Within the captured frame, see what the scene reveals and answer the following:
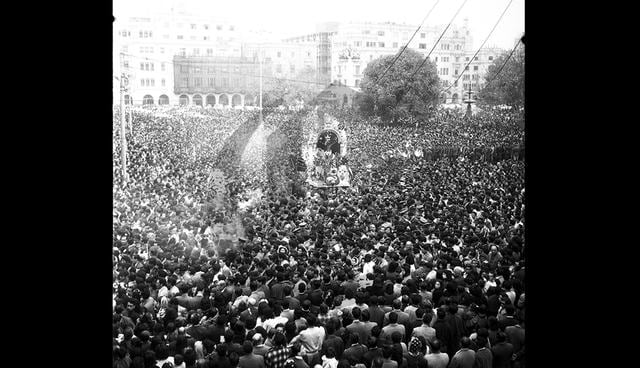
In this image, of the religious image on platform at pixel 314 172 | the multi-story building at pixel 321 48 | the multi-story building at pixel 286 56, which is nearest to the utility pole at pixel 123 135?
the religious image on platform at pixel 314 172

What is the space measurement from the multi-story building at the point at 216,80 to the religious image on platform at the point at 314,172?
0.6 inches

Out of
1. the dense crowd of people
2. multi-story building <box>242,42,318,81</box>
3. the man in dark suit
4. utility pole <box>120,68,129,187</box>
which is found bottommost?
the man in dark suit

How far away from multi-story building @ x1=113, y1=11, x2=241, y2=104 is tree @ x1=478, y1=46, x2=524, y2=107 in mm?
2976

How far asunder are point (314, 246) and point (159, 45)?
110 inches

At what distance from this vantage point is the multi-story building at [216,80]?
8.17m

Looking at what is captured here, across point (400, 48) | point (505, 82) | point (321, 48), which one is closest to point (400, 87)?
point (400, 48)

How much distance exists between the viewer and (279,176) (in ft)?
28.0

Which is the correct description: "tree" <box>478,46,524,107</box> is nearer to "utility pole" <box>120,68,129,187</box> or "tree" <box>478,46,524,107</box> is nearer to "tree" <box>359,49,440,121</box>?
"tree" <box>359,49,440,121</box>

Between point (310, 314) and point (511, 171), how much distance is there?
136 inches

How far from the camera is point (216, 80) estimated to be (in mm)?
8195

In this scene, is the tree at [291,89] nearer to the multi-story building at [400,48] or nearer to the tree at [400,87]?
the multi-story building at [400,48]

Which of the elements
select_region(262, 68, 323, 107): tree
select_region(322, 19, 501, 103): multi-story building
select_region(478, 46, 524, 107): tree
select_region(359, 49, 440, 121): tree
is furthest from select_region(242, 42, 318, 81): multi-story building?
select_region(478, 46, 524, 107): tree

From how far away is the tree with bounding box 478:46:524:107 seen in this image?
867 cm
